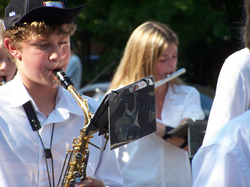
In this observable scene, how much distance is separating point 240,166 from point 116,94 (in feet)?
1.91

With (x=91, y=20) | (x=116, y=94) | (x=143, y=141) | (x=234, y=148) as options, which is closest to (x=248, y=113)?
(x=234, y=148)

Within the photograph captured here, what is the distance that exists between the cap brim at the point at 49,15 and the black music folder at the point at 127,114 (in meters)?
0.58

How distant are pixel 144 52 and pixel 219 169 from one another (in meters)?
2.02

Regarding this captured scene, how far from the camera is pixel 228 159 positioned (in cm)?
105

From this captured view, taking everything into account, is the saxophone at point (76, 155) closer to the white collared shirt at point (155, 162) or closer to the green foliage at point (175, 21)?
the white collared shirt at point (155, 162)

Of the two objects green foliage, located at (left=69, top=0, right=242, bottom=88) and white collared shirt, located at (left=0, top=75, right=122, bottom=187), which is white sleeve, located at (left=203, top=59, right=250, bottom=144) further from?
green foliage, located at (left=69, top=0, right=242, bottom=88)

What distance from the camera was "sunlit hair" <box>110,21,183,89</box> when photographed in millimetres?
2951

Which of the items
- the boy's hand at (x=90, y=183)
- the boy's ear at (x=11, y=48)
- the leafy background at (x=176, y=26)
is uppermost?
the boy's ear at (x=11, y=48)

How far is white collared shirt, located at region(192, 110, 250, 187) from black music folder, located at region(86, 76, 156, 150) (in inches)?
16.9

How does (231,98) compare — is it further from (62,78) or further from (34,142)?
(34,142)

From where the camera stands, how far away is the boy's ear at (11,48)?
70.4 inches

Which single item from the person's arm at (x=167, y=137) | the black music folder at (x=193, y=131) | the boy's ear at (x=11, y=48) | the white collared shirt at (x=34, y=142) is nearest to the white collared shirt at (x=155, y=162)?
the person's arm at (x=167, y=137)

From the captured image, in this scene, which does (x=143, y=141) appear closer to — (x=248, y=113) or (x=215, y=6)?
(x=248, y=113)

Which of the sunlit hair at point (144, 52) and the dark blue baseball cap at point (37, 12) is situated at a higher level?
the dark blue baseball cap at point (37, 12)
